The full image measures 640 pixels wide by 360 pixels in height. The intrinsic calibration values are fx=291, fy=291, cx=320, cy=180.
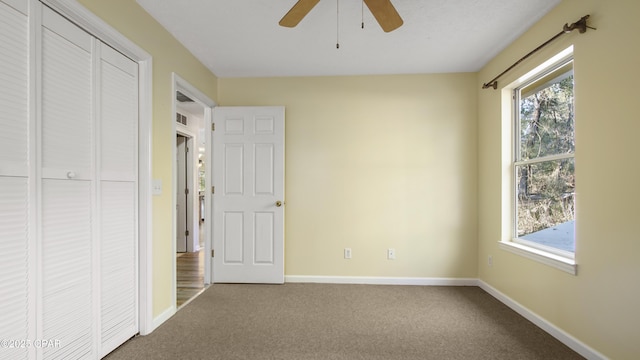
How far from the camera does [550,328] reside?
7.35 ft

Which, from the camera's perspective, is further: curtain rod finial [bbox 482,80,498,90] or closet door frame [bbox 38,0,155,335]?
curtain rod finial [bbox 482,80,498,90]

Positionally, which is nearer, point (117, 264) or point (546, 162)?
point (117, 264)

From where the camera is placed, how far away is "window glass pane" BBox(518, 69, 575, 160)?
2.25 m

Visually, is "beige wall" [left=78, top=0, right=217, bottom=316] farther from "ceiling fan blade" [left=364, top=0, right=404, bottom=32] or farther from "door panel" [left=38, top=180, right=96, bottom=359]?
"ceiling fan blade" [left=364, top=0, right=404, bottom=32]

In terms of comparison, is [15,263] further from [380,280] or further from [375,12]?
[380,280]

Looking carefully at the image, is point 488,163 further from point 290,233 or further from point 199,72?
point 199,72

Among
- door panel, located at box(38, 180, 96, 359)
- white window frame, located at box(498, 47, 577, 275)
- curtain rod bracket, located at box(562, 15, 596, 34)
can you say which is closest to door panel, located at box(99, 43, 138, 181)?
door panel, located at box(38, 180, 96, 359)

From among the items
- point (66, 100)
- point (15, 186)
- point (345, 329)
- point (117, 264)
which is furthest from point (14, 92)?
point (345, 329)

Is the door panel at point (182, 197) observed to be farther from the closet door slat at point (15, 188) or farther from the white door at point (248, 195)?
the closet door slat at point (15, 188)

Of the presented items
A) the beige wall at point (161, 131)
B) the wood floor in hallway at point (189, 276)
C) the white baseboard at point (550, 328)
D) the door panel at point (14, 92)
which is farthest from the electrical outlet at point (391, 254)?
the door panel at point (14, 92)

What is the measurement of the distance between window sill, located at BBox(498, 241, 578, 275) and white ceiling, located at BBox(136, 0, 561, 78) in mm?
1899

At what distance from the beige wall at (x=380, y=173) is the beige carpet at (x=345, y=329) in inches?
17.2

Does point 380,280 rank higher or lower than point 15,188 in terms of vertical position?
lower

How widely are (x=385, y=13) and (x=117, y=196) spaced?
83.6 inches
